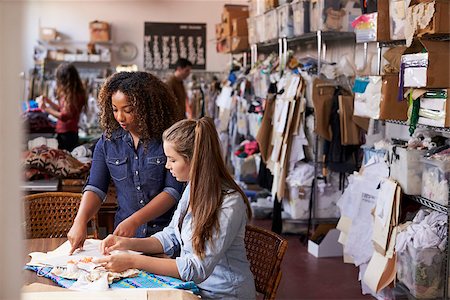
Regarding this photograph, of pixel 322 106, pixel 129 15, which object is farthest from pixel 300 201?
pixel 129 15

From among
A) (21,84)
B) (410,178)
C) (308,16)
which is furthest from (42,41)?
(21,84)

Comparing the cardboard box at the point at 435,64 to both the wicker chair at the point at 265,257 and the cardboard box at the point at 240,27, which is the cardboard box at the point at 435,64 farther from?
the cardboard box at the point at 240,27

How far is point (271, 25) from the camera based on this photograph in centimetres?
678

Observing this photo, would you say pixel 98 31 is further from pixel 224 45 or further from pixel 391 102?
pixel 391 102

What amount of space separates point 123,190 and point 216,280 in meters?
0.75

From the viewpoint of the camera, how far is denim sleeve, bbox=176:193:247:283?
2062 millimetres

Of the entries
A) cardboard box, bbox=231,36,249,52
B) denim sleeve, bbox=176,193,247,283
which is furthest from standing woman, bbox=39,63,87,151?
denim sleeve, bbox=176,193,247,283

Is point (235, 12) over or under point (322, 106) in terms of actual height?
over

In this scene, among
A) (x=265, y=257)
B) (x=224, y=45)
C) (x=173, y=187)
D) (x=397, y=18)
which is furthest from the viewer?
(x=224, y=45)

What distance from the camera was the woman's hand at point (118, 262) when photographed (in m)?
2.03

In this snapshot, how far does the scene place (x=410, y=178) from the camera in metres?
3.65

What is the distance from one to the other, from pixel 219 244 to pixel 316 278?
2747 mm

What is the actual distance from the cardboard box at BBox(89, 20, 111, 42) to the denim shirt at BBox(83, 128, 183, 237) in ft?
26.4

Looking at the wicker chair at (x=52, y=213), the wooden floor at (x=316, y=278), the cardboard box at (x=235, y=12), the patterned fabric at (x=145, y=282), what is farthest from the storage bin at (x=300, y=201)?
the cardboard box at (x=235, y=12)
